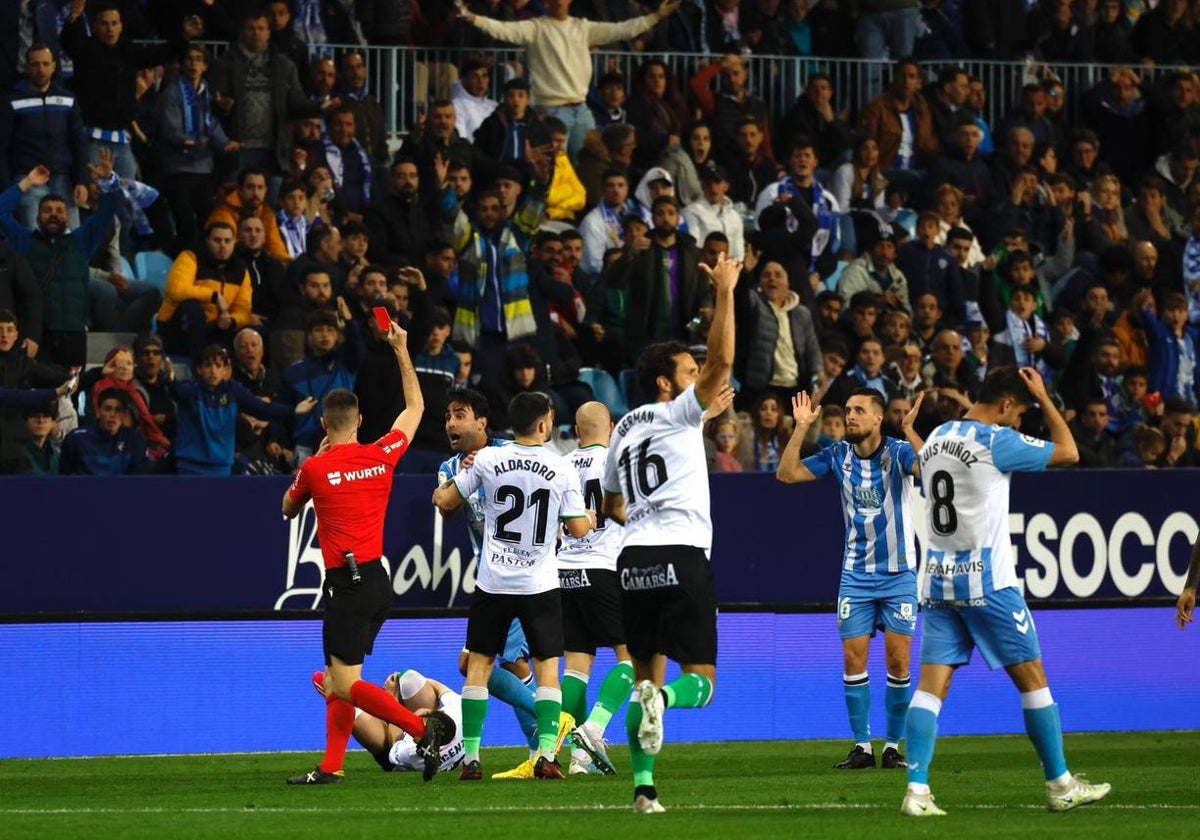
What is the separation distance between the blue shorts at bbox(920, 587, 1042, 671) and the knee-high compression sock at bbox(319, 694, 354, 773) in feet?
11.8

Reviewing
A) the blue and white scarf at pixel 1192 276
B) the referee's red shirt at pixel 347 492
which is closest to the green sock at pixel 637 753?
the referee's red shirt at pixel 347 492

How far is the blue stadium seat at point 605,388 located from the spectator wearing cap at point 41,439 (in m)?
4.87

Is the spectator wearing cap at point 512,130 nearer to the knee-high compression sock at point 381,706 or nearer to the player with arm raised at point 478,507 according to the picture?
the player with arm raised at point 478,507

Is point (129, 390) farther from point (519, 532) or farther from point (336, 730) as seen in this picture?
point (519, 532)

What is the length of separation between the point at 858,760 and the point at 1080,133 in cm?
1238

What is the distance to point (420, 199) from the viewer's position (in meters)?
19.4

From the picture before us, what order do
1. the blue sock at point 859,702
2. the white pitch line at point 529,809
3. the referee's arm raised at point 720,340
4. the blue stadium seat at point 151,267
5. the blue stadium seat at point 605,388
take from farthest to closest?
the blue stadium seat at point 605,388
the blue stadium seat at point 151,267
the blue sock at point 859,702
the white pitch line at point 529,809
the referee's arm raised at point 720,340

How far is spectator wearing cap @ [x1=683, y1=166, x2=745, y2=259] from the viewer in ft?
68.0

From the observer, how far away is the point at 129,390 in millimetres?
15906

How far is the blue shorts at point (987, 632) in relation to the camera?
1006cm

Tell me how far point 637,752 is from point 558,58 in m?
12.8

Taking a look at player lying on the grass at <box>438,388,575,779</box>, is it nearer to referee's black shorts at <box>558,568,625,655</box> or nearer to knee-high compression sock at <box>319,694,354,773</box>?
referee's black shorts at <box>558,568,625,655</box>

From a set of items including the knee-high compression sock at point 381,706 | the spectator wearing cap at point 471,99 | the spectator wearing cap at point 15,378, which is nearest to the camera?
the knee-high compression sock at point 381,706

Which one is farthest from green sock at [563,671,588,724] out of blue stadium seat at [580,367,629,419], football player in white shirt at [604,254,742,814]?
blue stadium seat at [580,367,629,419]
